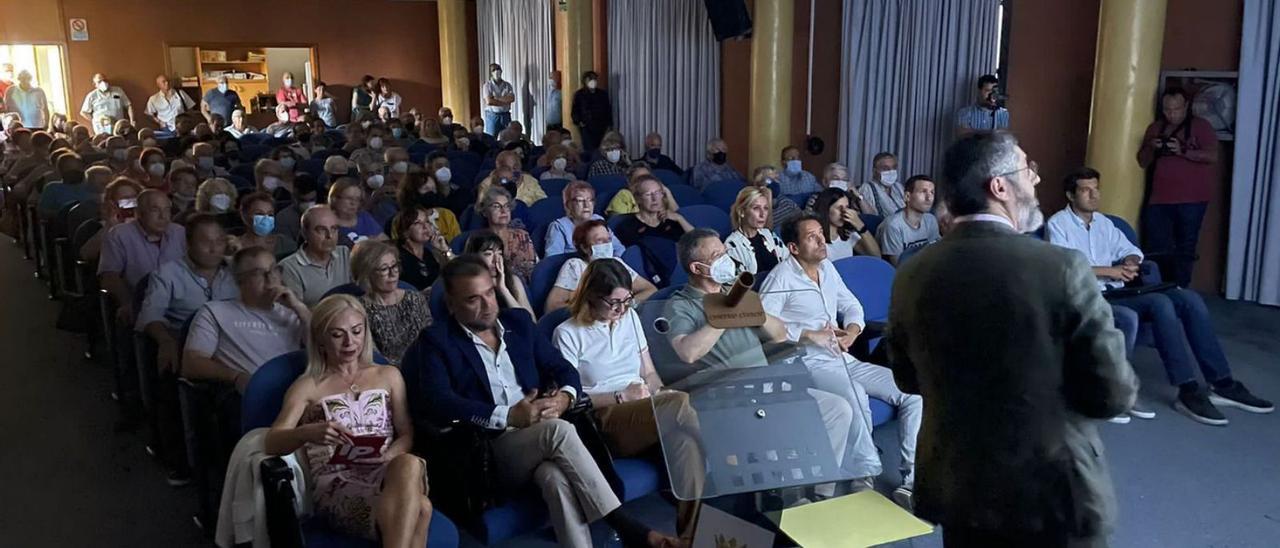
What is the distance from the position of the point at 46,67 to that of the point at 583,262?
16.3 meters

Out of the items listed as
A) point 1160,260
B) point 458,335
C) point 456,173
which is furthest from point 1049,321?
point 456,173

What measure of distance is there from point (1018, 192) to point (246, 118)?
16.9 meters

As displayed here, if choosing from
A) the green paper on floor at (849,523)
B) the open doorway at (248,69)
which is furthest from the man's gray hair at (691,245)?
the open doorway at (248,69)

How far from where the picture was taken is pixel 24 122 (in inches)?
591

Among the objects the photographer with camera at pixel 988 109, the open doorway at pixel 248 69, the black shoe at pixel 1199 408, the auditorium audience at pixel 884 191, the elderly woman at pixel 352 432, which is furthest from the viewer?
the open doorway at pixel 248 69

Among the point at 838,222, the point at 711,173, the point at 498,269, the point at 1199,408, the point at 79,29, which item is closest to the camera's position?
the point at 498,269

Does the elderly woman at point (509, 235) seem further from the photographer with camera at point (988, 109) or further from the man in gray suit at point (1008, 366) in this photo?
the photographer with camera at point (988, 109)

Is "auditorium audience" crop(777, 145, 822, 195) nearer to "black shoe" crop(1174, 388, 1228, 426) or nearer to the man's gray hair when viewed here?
"black shoe" crop(1174, 388, 1228, 426)

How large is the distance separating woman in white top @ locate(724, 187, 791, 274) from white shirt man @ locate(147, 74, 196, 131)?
561 inches

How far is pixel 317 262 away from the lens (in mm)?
4371

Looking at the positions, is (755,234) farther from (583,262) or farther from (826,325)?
(826,325)

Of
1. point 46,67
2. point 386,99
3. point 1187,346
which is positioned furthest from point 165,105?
point 1187,346

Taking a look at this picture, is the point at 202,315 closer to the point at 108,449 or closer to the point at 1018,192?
the point at 108,449

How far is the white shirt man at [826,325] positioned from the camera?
2.49 m
